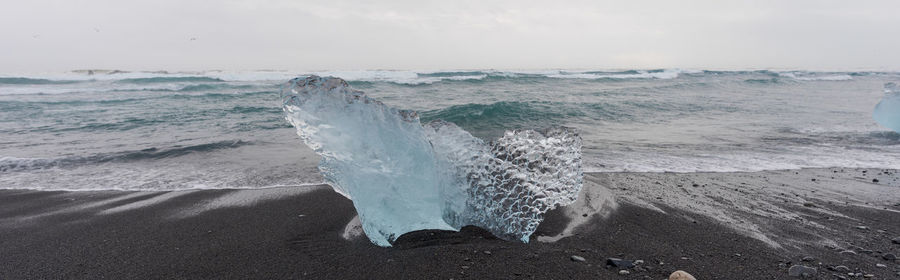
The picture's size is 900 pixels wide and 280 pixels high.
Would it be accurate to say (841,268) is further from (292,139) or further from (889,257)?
(292,139)

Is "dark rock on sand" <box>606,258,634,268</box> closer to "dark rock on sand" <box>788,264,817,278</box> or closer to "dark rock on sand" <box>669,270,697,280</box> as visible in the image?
"dark rock on sand" <box>669,270,697,280</box>

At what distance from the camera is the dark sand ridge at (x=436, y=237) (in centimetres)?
231

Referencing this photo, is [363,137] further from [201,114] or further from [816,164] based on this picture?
[201,114]

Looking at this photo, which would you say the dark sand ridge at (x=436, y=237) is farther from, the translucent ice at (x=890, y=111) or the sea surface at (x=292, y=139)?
the translucent ice at (x=890, y=111)

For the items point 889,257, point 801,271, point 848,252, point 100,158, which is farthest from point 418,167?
point 100,158

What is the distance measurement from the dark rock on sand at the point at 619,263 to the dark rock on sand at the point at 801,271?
2.70ft

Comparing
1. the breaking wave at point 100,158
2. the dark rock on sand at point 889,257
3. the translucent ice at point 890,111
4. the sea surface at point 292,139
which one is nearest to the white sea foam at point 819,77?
the sea surface at point 292,139

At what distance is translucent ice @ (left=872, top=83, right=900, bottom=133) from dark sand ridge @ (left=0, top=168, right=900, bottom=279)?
5025mm

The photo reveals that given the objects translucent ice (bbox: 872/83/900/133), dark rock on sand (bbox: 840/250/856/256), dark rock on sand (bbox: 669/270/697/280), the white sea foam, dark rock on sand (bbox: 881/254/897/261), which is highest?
the white sea foam

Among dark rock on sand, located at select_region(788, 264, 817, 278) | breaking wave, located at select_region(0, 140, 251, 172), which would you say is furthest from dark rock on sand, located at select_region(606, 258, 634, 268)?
breaking wave, located at select_region(0, 140, 251, 172)

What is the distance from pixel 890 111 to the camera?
7.66m

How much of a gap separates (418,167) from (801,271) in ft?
7.06

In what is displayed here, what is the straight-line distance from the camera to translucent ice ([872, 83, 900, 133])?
7.52 m

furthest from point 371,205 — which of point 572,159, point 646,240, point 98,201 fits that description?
point 98,201
